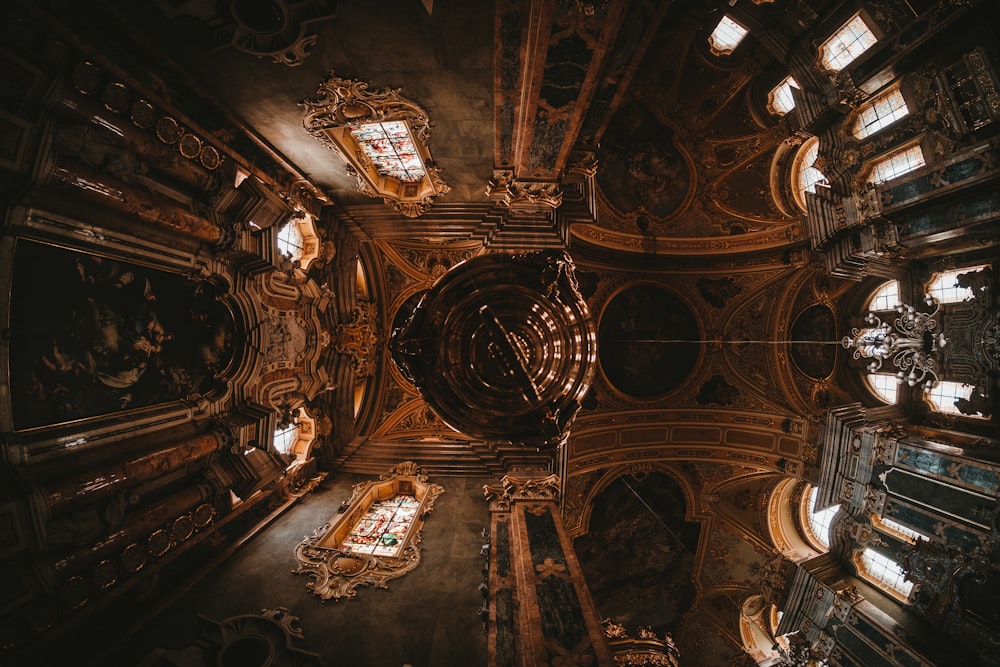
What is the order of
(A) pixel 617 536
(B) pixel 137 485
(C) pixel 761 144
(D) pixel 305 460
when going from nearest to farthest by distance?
(B) pixel 137 485 → (D) pixel 305 460 → (C) pixel 761 144 → (A) pixel 617 536

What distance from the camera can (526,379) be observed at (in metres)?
8.82

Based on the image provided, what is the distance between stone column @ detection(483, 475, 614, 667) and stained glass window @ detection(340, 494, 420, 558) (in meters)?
1.92

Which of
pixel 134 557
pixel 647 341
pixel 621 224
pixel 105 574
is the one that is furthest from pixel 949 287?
pixel 105 574

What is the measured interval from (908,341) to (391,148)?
1039 cm

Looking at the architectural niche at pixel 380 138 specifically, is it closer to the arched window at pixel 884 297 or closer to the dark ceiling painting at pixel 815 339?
the dark ceiling painting at pixel 815 339

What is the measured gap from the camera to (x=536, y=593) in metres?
6.49

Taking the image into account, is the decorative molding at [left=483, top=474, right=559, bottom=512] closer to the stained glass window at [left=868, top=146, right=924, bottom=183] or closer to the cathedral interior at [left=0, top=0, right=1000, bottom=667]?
the cathedral interior at [left=0, top=0, right=1000, bottom=667]

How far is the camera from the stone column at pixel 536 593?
5.49m

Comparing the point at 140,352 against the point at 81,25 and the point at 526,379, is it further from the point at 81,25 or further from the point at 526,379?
the point at 526,379

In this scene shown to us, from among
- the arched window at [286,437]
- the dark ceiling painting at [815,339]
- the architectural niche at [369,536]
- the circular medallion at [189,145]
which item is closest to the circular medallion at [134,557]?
the architectural niche at [369,536]

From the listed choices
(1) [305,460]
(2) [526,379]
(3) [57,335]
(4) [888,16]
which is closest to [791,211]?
(4) [888,16]

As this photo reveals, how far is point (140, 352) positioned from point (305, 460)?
4746mm

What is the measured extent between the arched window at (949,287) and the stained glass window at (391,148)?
1065cm

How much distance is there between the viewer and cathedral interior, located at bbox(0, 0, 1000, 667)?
16.5 feet
